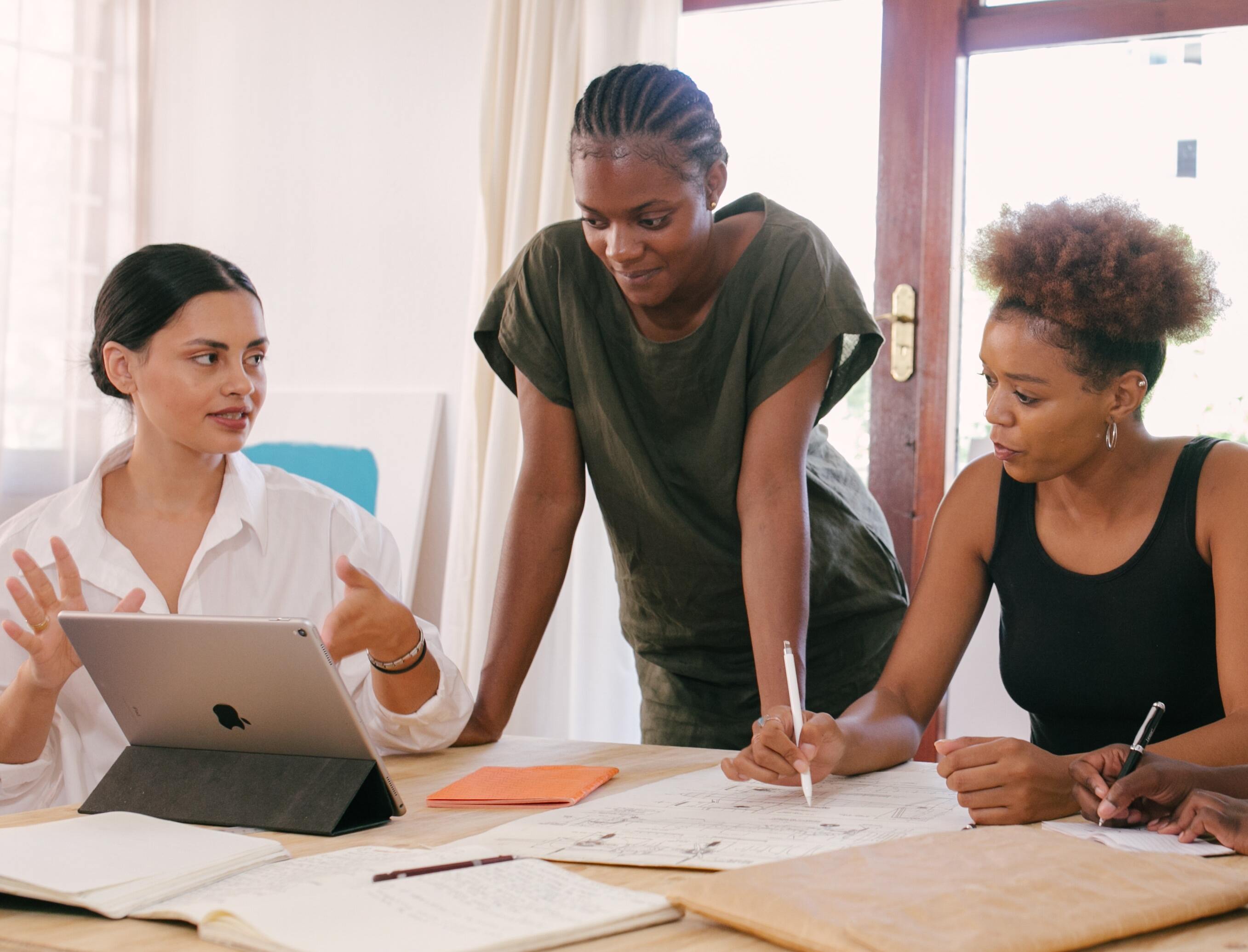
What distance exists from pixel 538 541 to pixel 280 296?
224 cm

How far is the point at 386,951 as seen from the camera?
2.48 feet

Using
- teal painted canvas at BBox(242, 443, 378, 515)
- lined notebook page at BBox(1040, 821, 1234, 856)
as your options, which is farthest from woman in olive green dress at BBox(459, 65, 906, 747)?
teal painted canvas at BBox(242, 443, 378, 515)

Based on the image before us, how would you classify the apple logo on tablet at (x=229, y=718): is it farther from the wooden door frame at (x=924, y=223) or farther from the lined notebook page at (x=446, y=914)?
the wooden door frame at (x=924, y=223)

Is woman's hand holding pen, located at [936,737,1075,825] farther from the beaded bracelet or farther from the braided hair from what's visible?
the braided hair

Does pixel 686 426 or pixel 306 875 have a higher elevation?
pixel 686 426

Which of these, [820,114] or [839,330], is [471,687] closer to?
[820,114]

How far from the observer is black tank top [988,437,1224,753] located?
1519mm

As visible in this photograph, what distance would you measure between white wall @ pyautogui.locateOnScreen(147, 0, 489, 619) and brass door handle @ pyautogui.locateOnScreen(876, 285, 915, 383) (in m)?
1.13

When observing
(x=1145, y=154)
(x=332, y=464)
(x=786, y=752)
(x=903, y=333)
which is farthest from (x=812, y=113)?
(x=786, y=752)

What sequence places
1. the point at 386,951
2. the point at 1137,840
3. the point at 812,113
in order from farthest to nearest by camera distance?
the point at 812,113 < the point at 1137,840 < the point at 386,951

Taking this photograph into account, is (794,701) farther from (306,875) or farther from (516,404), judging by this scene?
(516,404)

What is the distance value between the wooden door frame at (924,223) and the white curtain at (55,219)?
221cm

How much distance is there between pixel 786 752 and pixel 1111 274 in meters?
0.69

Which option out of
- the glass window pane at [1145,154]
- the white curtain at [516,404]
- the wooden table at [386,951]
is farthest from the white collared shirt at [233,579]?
the glass window pane at [1145,154]
